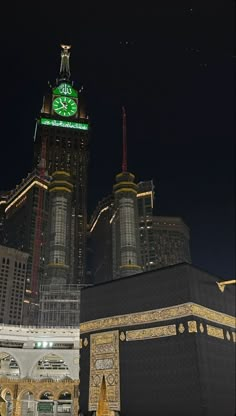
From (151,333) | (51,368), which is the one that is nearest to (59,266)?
(51,368)

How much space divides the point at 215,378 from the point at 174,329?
6.65ft

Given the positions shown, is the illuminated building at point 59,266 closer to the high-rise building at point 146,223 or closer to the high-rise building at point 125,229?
the high-rise building at point 125,229

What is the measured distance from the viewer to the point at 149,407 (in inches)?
526

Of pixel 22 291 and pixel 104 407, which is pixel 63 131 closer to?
pixel 22 291

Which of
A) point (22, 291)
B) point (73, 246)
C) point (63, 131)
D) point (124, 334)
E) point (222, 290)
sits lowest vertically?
point (124, 334)

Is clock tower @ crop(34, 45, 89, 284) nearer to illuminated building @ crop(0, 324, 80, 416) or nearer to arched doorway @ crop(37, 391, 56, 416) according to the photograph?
illuminated building @ crop(0, 324, 80, 416)

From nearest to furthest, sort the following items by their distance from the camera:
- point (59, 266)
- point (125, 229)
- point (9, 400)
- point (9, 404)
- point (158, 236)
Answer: point (9, 404) → point (9, 400) → point (59, 266) → point (125, 229) → point (158, 236)

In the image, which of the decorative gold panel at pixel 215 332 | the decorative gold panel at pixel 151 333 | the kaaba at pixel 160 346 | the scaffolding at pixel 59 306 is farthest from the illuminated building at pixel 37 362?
the scaffolding at pixel 59 306

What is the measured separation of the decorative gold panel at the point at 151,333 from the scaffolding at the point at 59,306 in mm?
42580

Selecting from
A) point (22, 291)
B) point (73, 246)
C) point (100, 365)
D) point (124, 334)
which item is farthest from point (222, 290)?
point (73, 246)

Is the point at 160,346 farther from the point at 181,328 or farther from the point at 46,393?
the point at 46,393

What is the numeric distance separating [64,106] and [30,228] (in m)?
29.5

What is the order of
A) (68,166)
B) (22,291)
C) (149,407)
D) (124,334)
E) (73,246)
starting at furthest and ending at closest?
(68,166)
(73,246)
(22,291)
(124,334)
(149,407)

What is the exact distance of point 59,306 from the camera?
191ft
